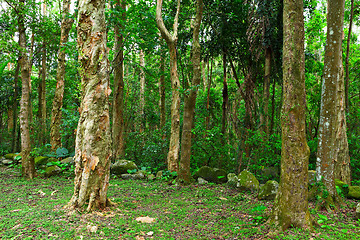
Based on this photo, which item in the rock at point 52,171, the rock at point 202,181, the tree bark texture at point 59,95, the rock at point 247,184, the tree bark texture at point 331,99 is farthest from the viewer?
the tree bark texture at point 59,95

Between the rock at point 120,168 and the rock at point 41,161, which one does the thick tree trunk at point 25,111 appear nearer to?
the rock at point 41,161

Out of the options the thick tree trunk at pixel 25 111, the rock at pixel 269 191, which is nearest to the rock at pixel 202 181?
the rock at pixel 269 191

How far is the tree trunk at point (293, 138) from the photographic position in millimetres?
3096

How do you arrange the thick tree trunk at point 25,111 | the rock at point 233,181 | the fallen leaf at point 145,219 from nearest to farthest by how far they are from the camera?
the fallen leaf at point 145,219 → the rock at point 233,181 → the thick tree trunk at point 25,111

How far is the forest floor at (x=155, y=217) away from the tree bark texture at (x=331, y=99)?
0.80 m

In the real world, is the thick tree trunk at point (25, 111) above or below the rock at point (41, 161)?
above

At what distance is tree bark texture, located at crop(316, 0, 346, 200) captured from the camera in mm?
4316

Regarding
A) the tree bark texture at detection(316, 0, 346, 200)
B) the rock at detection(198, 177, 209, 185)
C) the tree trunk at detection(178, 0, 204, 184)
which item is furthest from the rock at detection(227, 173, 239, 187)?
the tree bark texture at detection(316, 0, 346, 200)

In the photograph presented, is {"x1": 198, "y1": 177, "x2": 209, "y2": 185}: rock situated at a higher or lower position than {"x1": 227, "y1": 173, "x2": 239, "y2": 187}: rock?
lower

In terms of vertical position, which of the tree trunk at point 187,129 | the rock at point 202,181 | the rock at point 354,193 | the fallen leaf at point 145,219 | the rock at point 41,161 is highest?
the tree trunk at point 187,129

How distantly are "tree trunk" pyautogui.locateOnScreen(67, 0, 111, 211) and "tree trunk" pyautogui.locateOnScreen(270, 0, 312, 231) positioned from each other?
2.82 metres

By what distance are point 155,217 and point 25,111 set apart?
490 cm

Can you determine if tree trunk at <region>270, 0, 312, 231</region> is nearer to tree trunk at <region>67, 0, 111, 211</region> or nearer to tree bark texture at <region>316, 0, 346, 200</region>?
tree bark texture at <region>316, 0, 346, 200</region>

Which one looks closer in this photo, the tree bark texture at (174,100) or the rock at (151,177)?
the tree bark texture at (174,100)
